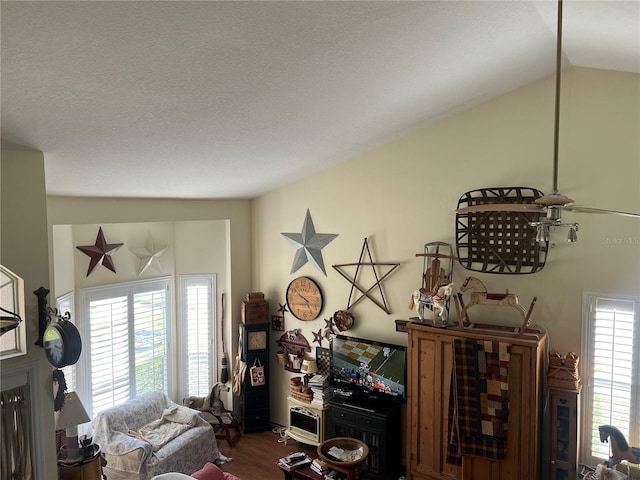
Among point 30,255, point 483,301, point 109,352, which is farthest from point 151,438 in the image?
point 483,301

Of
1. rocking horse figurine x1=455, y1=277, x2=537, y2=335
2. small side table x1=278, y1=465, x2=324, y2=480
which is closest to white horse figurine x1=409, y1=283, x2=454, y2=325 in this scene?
rocking horse figurine x1=455, y1=277, x2=537, y2=335

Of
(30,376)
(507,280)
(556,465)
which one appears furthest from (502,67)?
(30,376)

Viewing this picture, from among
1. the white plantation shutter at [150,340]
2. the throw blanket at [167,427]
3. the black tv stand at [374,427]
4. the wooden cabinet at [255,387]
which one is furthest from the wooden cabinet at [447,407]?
the white plantation shutter at [150,340]

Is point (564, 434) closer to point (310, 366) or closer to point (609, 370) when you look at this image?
point (609, 370)

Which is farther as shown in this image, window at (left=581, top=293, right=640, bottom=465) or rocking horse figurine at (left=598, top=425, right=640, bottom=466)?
window at (left=581, top=293, right=640, bottom=465)

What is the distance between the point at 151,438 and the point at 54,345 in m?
2.52

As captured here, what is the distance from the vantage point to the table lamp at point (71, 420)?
13.8ft

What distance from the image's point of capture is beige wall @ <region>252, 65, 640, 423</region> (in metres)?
A: 4.17

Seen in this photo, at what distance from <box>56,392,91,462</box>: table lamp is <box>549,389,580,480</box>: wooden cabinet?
4.05m

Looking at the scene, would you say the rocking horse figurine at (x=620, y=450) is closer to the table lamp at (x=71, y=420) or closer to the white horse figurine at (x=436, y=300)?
the white horse figurine at (x=436, y=300)

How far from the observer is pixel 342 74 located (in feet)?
11.2

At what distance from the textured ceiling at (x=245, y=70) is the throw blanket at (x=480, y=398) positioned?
2.26 m

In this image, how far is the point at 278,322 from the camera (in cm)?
642

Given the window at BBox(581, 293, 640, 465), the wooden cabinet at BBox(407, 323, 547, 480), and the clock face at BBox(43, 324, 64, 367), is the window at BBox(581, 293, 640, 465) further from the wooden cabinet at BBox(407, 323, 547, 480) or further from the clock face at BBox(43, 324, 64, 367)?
the clock face at BBox(43, 324, 64, 367)
